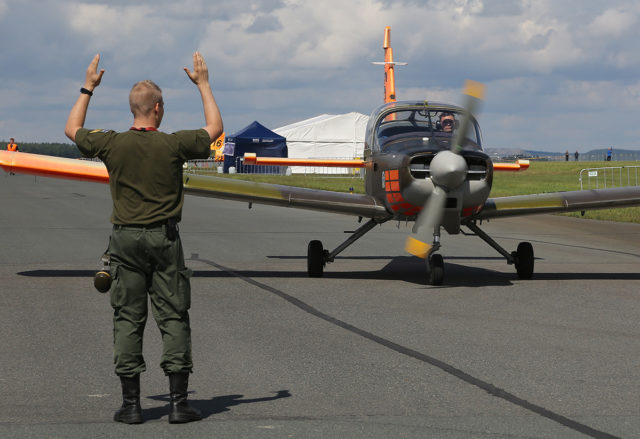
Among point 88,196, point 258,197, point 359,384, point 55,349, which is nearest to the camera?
point 359,384

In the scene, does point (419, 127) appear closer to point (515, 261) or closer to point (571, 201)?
point (515, 261)

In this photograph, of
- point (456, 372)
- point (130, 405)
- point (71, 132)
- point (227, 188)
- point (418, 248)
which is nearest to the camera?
point (130, 405)

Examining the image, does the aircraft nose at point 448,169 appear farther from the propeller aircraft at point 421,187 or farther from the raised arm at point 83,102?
the raised arm at point 83,102

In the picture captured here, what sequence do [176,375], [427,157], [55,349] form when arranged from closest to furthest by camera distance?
[176,375] → [55,349] → [427,157]

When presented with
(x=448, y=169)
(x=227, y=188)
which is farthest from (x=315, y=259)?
(x=448, y=169)

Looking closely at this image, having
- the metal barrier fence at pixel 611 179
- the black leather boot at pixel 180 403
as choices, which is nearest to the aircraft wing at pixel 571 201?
the black leather boot at pixel 180 403

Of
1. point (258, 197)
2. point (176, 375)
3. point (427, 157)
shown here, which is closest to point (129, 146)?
point (176, 375)

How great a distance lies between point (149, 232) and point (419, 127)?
26.3ft

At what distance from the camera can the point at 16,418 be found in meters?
4.90

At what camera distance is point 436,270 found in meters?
11.1

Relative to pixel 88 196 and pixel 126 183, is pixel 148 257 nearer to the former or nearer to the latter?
pixel 126 183

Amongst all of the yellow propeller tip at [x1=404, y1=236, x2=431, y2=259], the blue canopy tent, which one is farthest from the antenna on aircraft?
the blue canopy tent

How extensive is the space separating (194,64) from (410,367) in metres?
2.59

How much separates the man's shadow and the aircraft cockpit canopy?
681cm
